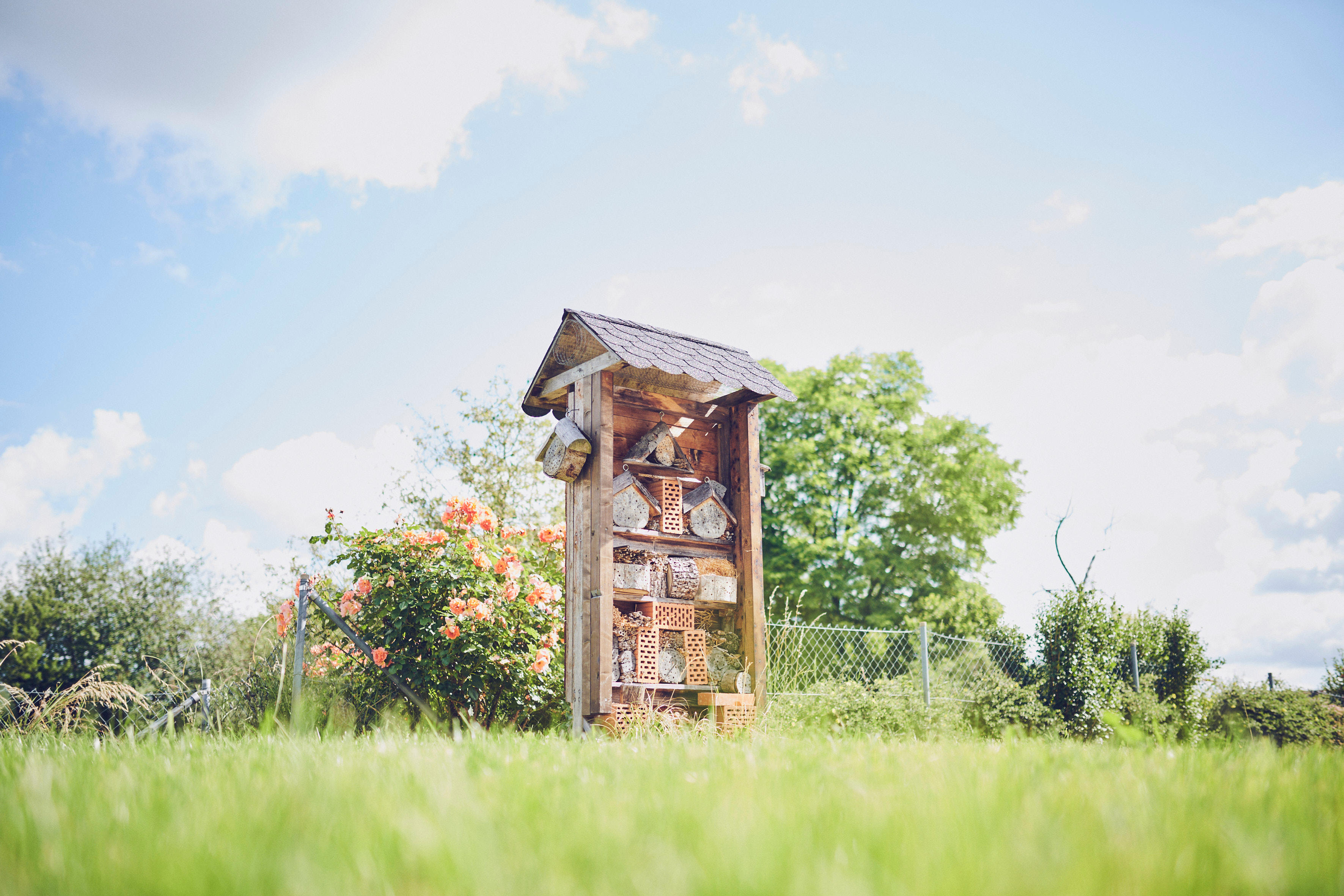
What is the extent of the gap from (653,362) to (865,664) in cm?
601

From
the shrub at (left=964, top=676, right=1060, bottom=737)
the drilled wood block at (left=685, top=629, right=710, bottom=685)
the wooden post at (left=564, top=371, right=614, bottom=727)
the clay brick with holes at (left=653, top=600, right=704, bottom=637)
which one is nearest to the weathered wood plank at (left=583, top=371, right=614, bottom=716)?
the wooden post at (left=564, top=371, right=614, bottom=727)

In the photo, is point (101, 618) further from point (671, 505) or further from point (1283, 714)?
point (1283, 714)

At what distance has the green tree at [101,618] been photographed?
46.2ft

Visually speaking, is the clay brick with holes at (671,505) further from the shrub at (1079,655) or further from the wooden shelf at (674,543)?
the shrub at (1079,655)

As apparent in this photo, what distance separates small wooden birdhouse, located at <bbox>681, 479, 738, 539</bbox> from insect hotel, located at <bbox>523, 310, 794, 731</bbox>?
0.01m

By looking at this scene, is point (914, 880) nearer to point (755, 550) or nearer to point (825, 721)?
point (825, 721)

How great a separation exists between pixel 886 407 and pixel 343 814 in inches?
771

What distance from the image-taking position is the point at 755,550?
263 inches

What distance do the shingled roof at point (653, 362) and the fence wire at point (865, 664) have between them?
7.63 feet

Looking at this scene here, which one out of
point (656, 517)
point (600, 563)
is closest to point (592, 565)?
point (600, 563)

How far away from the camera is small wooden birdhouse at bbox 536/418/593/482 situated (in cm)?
607

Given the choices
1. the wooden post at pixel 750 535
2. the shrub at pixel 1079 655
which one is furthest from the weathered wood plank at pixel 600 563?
the shrub at pixel 1079 655

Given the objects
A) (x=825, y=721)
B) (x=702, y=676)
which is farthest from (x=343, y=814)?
(x=702, y=676)

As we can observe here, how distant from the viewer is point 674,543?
6590 mm
